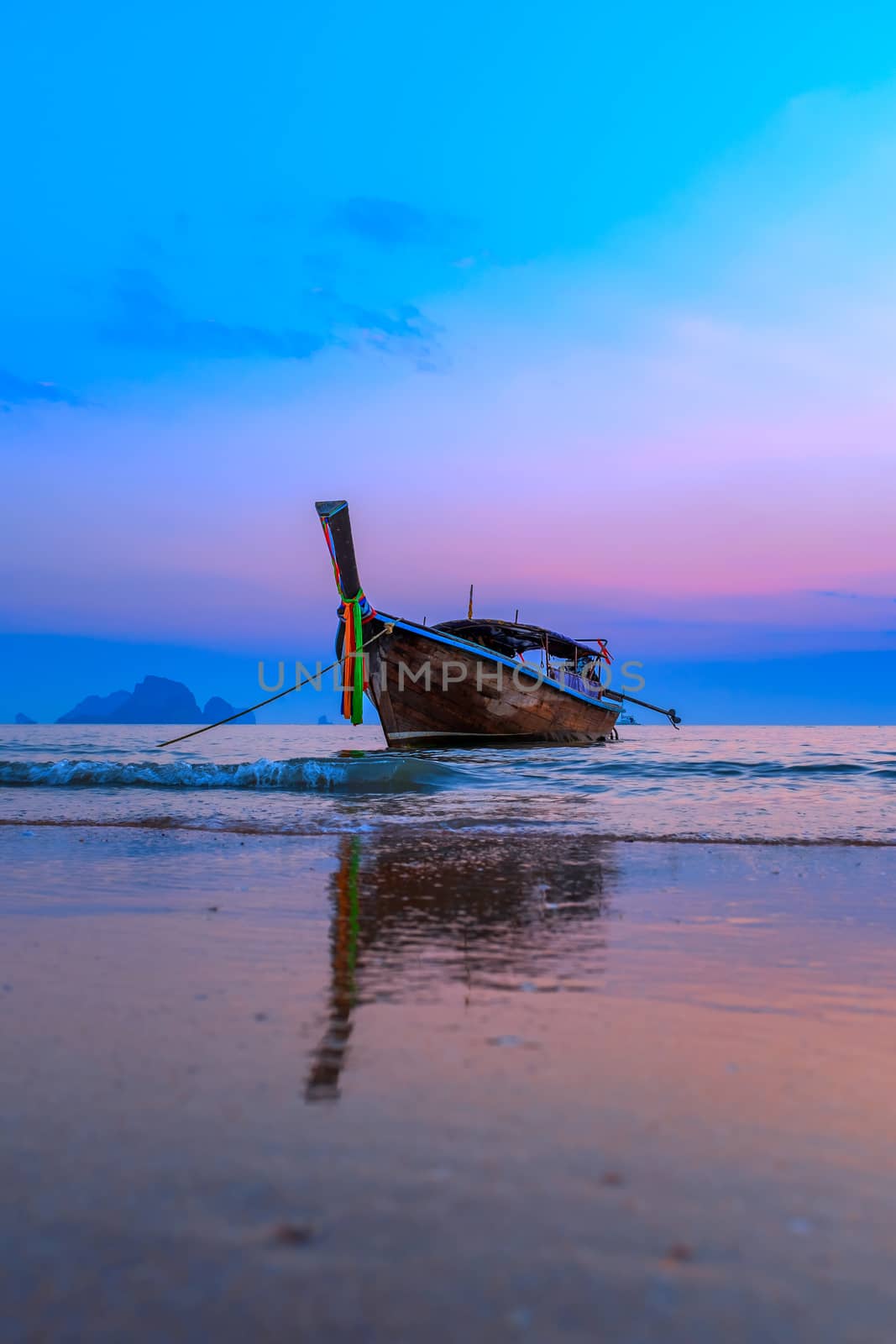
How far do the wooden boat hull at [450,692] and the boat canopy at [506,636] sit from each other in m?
1.87

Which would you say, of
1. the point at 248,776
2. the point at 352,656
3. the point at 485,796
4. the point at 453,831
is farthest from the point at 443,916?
the point at 352,656

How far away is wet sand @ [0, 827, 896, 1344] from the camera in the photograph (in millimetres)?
1307

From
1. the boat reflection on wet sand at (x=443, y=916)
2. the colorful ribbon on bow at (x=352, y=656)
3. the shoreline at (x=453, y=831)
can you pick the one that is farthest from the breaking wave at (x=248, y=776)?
the boat reflection on wet sand at (x=443, y=916)

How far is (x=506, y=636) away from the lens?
27.1 m

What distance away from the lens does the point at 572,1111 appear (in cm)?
202

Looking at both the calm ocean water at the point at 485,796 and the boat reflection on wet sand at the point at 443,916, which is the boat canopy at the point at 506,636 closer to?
the calm ocean water at the point at 485,796

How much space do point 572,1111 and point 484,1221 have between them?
1.85 feet

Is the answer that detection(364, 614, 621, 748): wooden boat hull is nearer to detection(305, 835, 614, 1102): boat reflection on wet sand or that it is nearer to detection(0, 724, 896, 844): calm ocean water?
detection(0, 724, 896, 844): calm ocean water

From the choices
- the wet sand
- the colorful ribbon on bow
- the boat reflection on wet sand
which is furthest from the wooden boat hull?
the wet sand

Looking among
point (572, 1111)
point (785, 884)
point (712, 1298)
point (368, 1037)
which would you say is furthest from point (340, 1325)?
point (785, 884)

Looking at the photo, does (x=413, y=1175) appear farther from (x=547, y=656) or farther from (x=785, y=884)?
(x=547, y=656)

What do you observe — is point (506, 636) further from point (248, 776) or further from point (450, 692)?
point (248, 776)

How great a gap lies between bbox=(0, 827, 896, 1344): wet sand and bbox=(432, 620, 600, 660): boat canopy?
73.5 ft

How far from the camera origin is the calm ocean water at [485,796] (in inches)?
351
